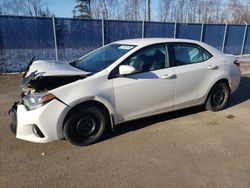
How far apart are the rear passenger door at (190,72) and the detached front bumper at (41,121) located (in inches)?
84.1

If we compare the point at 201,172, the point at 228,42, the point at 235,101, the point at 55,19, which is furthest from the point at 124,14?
the point at 201,172

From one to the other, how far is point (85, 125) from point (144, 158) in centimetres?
102

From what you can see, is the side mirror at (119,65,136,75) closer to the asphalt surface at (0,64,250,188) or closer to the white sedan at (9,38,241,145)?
the white sedan at (9,38,241,145)

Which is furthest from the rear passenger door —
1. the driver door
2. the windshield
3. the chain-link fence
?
the chain-link fence

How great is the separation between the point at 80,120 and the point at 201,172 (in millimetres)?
1820

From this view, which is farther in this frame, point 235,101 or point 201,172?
point 235,101

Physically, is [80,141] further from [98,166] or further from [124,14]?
[124,14]

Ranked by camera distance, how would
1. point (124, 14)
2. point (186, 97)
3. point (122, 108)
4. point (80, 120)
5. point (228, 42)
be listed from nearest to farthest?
point (80, 120) → point (122, 108) → point (186, 97) → point (228, 42) → point (124, 14)

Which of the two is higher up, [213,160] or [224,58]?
[224,58]

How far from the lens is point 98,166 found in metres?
3.04

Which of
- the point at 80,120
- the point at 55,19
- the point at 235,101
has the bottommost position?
the point at 235,101

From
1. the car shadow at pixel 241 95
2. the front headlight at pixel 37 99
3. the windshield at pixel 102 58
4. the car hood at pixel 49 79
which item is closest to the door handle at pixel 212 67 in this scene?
the car shadow at pixel 241 95

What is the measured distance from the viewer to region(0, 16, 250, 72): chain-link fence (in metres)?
8.38

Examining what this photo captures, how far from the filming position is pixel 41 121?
10.2ft
